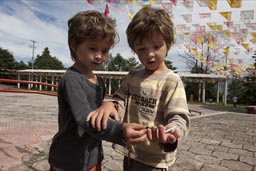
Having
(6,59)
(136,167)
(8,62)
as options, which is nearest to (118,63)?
(8,62)

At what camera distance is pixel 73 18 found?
1284 mm

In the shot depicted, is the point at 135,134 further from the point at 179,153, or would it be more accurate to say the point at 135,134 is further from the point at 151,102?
the point at 179,153

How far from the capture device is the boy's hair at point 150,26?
49.5 inches

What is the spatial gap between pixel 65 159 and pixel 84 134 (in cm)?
19

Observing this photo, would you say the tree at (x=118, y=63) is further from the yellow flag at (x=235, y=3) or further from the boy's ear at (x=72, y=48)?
the boy's ear at (x=72, y=48)

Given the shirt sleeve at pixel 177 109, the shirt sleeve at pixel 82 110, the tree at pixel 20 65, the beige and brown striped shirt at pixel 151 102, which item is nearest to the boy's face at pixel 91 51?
the shirt sleeve at pixel 82 110

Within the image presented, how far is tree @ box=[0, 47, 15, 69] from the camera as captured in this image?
47969 mm

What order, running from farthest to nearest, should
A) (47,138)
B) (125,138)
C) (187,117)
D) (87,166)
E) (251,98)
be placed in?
1. (251,98)
2. (47,138)
3. (87,166)
4. (187,117)
5. (125,138)

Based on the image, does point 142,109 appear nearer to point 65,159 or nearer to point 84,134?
point 84,134

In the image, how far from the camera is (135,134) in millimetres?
833

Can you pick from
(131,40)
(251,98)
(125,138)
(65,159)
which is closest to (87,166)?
(65,159)

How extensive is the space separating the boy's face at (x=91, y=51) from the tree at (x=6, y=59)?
53.5 m

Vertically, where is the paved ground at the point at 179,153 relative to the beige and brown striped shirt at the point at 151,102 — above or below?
below

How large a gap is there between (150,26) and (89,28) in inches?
13.6
